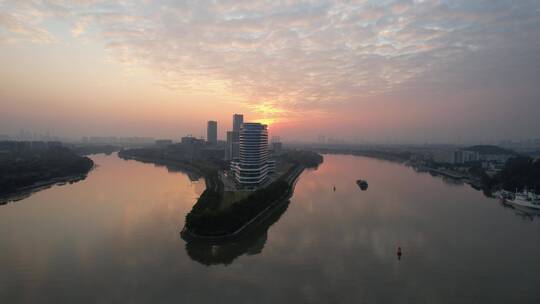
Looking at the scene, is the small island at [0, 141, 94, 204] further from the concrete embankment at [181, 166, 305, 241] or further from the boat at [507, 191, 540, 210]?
the boat at [507, 191, 540, 210]

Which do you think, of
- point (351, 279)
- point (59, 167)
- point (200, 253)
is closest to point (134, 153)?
point (59, 167)

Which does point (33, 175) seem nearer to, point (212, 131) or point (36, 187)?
point (36, 187)

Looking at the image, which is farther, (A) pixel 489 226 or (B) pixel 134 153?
(B) pixel 134 153

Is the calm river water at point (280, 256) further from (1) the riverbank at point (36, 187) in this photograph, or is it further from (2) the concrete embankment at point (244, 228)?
(1) the riverbank at point (36, 187)

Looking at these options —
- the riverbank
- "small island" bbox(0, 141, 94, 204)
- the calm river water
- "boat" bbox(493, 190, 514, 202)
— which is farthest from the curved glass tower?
"boat" bbox(493, 190, 514, 202)

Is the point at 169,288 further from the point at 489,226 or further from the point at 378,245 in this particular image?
the point at 489,226

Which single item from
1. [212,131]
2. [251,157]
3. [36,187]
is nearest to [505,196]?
[251,157]
